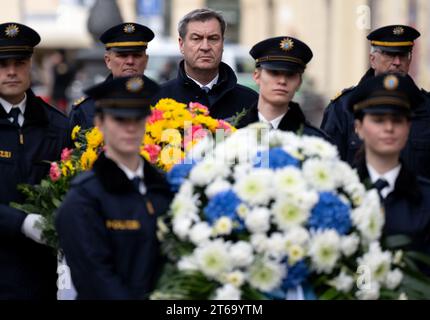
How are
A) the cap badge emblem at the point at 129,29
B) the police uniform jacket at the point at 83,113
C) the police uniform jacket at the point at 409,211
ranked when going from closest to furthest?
the police uniform jacket at the point at 409,211
the police uniform jacket at the point at 83,113
the cap badge emblem at the point at 129,29

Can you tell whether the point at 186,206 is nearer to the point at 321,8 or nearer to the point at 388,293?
the point at 388,293

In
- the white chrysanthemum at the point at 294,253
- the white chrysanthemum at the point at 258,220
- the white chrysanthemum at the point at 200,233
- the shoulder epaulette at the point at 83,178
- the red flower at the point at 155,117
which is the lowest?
the white chrysanthemum at the point at 294,253

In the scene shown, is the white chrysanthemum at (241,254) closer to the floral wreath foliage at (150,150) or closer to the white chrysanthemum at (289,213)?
the white chrysanthemum at (289,213)

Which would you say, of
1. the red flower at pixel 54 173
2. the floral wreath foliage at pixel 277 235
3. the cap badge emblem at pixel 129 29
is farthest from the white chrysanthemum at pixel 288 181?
the cap badge emblem at pixel 129 29

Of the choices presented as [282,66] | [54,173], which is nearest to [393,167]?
[282,66]

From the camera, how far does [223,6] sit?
60.4m

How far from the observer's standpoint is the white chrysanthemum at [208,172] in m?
5.68

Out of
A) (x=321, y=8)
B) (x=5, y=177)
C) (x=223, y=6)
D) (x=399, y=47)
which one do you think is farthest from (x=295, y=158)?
(x=223, y=6)

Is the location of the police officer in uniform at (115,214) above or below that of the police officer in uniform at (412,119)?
below

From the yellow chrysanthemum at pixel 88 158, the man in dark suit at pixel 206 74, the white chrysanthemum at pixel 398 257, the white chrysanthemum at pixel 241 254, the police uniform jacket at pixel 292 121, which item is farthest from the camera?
the man in dark suit at pixel 206 74

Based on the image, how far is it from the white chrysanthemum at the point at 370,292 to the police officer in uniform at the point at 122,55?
3447 millimetres

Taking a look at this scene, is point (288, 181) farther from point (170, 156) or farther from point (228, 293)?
point (170, 156)

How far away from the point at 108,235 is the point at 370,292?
1.17 meters

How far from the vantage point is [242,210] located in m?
5.50
